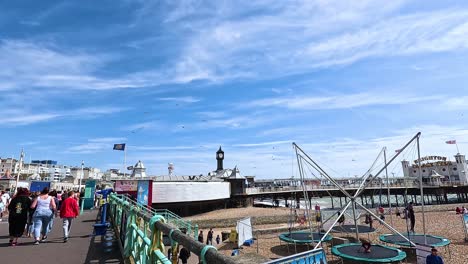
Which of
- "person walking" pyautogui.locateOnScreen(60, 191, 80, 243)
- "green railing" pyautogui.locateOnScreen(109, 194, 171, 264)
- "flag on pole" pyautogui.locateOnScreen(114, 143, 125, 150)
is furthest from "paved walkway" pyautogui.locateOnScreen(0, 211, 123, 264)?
"flag on pole" pyautogui.locateOnScreen(114, 143, 125, 150)

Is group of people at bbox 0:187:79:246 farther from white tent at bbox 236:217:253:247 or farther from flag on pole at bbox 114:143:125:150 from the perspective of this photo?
flag on pole at bbox 114:143:125:150

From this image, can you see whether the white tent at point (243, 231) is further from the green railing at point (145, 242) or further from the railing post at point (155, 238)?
the railing post at point (155, 238)

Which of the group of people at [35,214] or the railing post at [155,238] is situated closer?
the railing post at [155,238]

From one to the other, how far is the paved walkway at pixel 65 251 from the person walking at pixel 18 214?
0.30m

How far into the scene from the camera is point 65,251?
684 cm

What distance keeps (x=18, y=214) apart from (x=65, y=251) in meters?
2.36

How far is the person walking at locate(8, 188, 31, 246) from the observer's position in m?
7.72

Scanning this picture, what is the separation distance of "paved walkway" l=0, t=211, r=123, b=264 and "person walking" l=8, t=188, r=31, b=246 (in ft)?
1.00

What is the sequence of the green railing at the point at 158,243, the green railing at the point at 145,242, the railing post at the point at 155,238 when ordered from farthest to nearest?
the railing post at the point at 155,238
the green railing at the point at 145,242
the green railing at the point at 158,243

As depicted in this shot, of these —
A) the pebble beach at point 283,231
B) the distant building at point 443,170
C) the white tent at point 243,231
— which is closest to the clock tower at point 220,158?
the pebble beach at point 283,231

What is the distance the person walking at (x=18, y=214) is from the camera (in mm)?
7717

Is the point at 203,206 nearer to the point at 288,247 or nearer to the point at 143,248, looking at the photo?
the point at 288,247

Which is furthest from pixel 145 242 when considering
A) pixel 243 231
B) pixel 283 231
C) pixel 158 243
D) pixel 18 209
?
pixel 283 231

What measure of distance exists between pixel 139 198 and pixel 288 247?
12.4m
